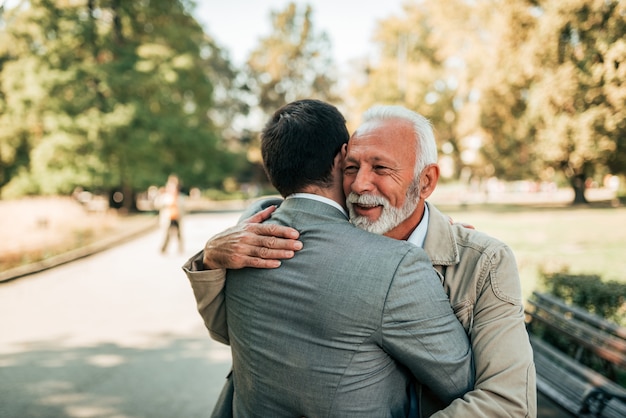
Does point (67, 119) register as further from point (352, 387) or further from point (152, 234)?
point (352, 387)

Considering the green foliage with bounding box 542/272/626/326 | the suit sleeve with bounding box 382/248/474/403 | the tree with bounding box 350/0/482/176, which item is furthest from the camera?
the tree with bounding box 350/0/482/176

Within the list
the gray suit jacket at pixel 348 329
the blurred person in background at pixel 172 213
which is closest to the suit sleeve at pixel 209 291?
the gray suit jacket at pixel 348 329

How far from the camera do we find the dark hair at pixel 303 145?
1.75 metres

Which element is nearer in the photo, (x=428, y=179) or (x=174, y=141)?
(x=428, y=179)

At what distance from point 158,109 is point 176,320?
69.1ft

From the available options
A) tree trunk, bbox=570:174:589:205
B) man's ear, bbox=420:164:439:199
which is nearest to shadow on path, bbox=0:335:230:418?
man's ear, bbox=420:164:439:199

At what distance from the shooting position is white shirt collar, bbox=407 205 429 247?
1.94 meters

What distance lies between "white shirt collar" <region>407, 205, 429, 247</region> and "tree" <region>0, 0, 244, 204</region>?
940 inches

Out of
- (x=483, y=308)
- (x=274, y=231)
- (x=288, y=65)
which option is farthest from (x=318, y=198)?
(x=288, y=65)

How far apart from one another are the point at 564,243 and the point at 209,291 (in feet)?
49.1

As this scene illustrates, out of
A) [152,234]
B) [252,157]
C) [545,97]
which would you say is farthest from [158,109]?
[252,157]

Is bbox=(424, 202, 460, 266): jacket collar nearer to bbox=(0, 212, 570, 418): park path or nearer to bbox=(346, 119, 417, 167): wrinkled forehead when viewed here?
bbox=(346, 119, 417, 167): wrinkled forehead

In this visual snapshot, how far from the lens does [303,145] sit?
174 cm

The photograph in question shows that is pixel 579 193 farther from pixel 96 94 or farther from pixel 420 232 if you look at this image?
pixel 420 232
